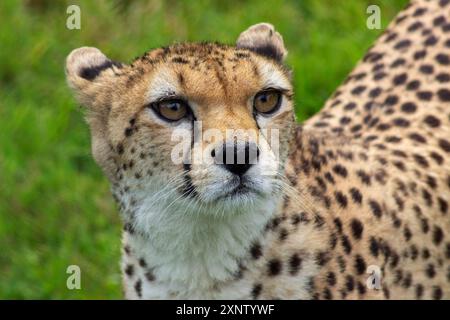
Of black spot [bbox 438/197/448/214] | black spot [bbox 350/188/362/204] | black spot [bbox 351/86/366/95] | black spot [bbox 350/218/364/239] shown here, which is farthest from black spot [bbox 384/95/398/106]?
black spot [bbox 350/218/364/239]

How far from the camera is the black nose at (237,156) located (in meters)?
3.16

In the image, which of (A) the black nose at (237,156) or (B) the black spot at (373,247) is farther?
(B) the black spot at (373,247)

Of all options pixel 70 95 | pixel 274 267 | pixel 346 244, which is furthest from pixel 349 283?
pixel 70 95

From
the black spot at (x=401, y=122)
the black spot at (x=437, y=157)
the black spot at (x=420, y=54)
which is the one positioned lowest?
the black spot at (x=437, y=157)

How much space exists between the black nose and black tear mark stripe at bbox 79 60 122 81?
0.72 metres

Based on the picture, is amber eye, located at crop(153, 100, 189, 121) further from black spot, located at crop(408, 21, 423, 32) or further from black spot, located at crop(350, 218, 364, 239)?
black spot, located at crop(408, 21, 423, 32)

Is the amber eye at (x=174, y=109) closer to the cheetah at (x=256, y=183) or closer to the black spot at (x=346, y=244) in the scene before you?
the cheetah at (x=256, y=183)

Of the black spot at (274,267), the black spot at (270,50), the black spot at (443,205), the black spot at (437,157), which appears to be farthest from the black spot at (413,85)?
the black spot at (274,267)

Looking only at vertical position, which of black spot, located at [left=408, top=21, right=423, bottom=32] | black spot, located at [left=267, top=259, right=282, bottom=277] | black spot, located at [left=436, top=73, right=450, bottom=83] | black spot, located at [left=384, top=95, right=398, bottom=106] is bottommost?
black spot, located at [left=267, top=259, right=282, bottom=277]

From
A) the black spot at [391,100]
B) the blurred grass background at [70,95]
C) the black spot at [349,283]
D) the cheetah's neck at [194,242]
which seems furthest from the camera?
the blurred grass background at [70,95]

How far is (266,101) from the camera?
11.2 feet

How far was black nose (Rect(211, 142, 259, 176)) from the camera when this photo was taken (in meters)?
3.16

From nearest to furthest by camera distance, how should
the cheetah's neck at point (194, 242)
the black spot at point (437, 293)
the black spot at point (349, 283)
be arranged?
the cheetah's neck at point (194, 242)
the black spot at point (349, 283)
the black spot at point (437, 293)

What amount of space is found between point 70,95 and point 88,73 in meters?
1.83
